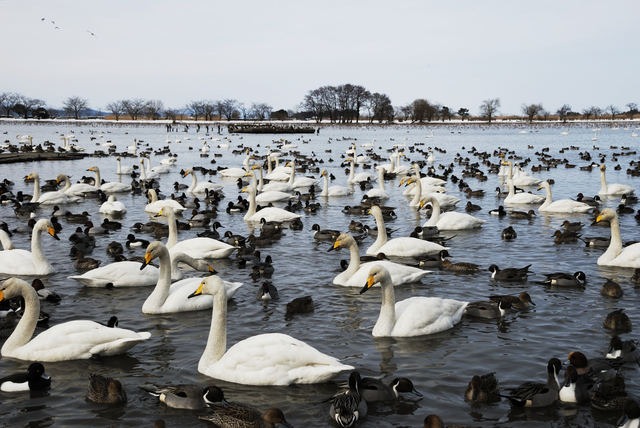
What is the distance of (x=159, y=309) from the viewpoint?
31.1 ft

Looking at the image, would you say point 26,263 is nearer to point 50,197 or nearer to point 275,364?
point 275,364

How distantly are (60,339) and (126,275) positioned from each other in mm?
3451

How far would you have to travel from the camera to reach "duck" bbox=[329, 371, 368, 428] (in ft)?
18.9

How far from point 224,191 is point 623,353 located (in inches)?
869

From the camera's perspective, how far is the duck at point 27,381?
673 centimetres

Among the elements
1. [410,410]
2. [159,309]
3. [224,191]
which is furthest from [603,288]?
[224,191]

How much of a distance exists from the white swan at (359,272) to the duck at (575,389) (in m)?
4.47

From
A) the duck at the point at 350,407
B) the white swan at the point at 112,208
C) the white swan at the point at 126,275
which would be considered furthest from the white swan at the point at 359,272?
the white swan at the point at 112,208

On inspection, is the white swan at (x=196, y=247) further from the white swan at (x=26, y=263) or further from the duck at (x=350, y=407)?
the duck at (x=350, y=407)

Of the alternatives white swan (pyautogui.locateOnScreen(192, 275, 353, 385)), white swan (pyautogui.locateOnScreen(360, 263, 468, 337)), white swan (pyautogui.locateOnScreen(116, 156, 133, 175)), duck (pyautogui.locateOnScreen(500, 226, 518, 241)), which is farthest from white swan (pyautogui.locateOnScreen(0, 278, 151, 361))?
white swan (pyautogui.locateOnScreen(116, 156, 133, 175))

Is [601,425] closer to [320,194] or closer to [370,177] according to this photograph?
[320,194]

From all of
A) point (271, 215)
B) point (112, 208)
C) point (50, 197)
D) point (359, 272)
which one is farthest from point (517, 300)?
point (50, 197)

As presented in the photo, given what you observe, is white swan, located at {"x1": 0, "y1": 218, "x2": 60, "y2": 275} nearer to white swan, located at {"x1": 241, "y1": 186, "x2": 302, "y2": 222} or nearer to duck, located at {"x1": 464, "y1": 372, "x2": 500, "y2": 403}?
white swan, located at {"x1": 241, "y1": 186, "x2": 302, "y2": 222}

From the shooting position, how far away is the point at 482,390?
6488 millimetres
